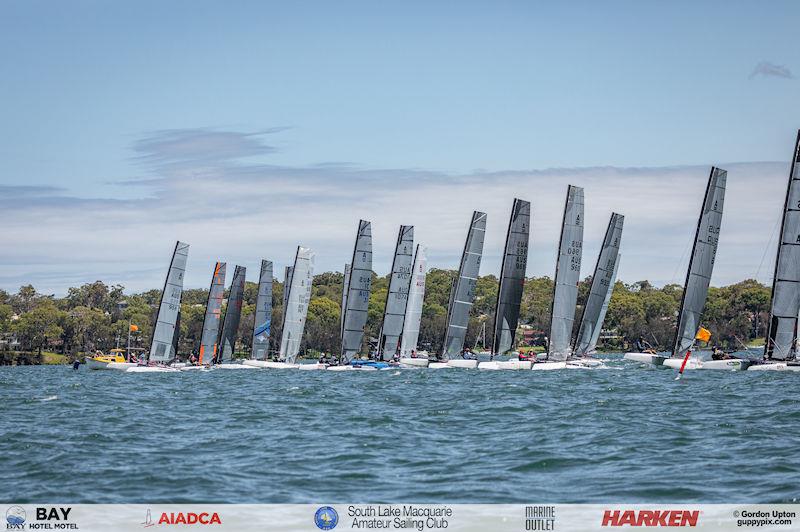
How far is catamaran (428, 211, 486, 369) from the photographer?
6950 cm

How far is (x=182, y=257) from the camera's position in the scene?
248 feet

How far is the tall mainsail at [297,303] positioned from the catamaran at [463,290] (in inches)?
492

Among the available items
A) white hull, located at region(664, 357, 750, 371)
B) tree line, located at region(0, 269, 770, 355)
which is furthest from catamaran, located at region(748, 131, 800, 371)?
tree line, located at region(0, 269, 770, 355)

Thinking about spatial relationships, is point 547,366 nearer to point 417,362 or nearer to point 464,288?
point 464,288

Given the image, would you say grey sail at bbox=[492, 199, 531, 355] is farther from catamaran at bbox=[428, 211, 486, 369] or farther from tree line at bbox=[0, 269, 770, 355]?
tree line at bbox=[0, 269, 770, 355]

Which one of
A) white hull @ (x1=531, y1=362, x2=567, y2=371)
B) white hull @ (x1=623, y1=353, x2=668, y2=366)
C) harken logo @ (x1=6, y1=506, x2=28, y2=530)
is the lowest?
harken logo @ (x1=6, y1=506, x2=28, y2=530)

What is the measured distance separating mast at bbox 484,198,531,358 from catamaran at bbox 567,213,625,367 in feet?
15.8

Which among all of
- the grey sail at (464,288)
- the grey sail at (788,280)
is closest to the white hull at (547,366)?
the grey sail at (464,288)

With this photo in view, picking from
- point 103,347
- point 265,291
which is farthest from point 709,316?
point 265,291

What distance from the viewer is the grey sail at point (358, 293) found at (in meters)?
72.4

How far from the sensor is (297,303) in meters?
77.6

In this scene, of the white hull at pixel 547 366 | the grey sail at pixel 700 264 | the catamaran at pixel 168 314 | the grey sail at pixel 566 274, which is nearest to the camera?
the grey sail at pixel 700 264

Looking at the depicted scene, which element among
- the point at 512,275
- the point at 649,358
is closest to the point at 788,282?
the point at 649,358

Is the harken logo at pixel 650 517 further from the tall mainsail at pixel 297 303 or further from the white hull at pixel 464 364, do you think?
the tall mainsail at pixel 297 303
